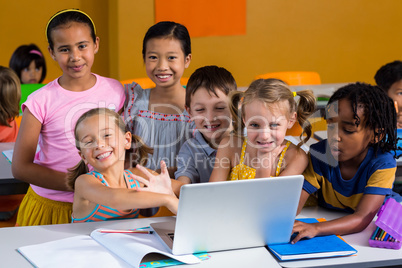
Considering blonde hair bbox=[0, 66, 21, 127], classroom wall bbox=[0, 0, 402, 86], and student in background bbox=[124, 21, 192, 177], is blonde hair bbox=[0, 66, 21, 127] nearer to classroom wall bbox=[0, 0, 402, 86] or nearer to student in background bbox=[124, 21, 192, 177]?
student in background bbox=[124, 21, 192, 177]

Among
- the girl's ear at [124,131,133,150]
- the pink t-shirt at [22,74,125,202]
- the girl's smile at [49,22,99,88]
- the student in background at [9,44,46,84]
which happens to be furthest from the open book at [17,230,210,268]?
the student in background at [9,44,46,84]

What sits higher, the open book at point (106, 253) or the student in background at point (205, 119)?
the student in background at point (205, 119)

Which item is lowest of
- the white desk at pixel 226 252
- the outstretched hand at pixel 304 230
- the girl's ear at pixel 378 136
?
the white desk at pixel 226 252

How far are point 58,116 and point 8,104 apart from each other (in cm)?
79

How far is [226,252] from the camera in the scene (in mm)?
1520

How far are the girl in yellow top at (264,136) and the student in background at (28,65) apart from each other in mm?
2899

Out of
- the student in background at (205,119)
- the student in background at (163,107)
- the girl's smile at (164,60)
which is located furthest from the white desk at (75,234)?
the girl's smile at (164,60)

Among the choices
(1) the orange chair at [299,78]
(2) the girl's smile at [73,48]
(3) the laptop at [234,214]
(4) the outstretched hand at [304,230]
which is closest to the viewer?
(3) the laptop at [234,214]

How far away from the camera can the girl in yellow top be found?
1.79 meters

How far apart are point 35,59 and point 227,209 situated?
134 inches

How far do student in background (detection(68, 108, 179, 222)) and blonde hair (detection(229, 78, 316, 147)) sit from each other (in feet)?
1.19

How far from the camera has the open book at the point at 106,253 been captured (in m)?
1.44

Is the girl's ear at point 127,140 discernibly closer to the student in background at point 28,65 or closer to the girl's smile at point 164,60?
the girl's smile at point 164,60

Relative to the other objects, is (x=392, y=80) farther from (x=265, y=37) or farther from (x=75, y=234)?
(x=265, y=37)
